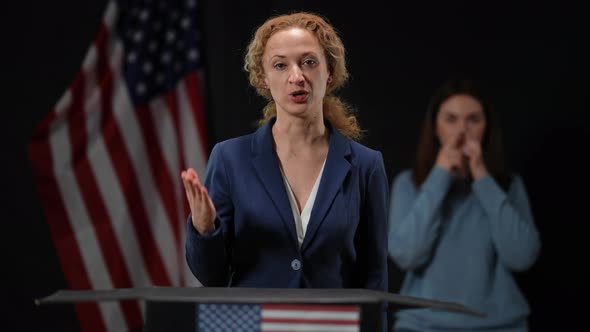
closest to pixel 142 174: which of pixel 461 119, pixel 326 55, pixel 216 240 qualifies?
pixel 461 119

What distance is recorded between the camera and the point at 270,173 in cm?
191

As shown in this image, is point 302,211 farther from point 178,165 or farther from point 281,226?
point 178,165

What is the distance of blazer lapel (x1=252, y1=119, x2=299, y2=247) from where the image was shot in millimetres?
1874

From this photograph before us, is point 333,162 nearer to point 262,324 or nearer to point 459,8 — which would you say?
point 262,324

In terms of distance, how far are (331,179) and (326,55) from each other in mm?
289

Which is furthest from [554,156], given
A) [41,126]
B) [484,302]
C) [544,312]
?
[41,126]

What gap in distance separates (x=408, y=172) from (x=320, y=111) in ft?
5.04

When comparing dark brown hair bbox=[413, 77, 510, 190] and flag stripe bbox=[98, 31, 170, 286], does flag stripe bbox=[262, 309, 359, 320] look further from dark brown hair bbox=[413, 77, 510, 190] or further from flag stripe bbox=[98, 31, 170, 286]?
flag stripe bbox=[98, 31, 170, 286]

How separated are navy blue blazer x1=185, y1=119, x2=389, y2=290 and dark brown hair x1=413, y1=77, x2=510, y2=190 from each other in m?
1.47

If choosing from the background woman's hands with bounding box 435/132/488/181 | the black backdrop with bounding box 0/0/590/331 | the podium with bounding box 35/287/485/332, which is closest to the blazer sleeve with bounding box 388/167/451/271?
the background woman's hands with bounding box 435/132/488/181

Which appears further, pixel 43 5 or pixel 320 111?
pixel 43 5

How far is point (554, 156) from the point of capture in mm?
3791

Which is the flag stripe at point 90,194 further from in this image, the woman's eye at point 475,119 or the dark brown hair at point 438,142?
the woman's eye at point 475,119

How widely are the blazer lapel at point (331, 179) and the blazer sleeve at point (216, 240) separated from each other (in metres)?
0.18
